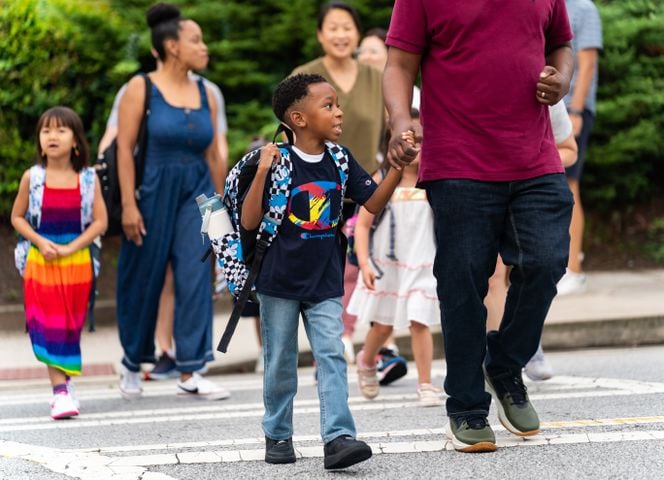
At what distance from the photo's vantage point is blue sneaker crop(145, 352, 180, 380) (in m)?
8.27

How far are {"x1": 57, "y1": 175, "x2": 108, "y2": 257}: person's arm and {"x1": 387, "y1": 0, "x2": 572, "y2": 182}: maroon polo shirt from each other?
2.68 m

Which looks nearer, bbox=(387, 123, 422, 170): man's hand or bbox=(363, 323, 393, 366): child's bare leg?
bbox=(387, 123, 422, 170): man's hand

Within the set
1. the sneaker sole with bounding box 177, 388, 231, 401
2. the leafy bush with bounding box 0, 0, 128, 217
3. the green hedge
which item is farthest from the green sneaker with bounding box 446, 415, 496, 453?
the leafy bush with bounding box 0, 0, 128, 217

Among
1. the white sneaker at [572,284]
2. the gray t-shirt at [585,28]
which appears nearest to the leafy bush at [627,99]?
the white sneaker at [572,284]

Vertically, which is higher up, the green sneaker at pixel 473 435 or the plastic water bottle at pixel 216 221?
the plastic water bottle at pixel 216 221

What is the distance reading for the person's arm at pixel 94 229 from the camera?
722 centimetres

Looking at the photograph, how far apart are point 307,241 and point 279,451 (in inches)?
31.5

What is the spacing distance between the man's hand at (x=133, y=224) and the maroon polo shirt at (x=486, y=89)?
9.93ft

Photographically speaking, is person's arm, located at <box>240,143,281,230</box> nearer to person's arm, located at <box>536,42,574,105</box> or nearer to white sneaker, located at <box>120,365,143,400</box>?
person's arm, located at <box>536,42,574,105</box>

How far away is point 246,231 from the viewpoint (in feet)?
17.1

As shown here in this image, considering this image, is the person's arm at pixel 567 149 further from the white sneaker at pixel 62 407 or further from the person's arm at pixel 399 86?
the white sneaker at pixel 62 407

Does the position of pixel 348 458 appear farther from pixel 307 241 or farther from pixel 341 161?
pixel 341 161

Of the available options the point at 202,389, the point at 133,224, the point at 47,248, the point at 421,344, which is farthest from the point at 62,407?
the point at 421,344

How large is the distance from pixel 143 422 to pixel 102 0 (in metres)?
6.80
